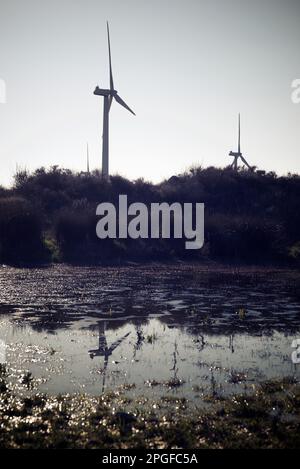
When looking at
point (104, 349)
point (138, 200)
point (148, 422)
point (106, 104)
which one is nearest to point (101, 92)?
point (106, 104)

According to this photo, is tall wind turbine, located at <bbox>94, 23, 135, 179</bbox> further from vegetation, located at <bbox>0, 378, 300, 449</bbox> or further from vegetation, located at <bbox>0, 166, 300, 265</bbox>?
vegetation, located at <bbox>0, 378, 300, 449</bbox>

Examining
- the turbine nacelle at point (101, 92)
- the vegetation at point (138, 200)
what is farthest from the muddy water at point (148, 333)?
the turbine nacelle at point (101, 92)

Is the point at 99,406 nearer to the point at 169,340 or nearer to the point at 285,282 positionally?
the point at 169,340

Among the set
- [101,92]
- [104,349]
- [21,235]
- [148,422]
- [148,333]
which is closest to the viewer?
[148,422]

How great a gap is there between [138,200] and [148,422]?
39.3 meters

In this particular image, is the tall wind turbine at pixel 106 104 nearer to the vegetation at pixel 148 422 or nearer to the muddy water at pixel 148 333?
the muddy water at pixel 148 333

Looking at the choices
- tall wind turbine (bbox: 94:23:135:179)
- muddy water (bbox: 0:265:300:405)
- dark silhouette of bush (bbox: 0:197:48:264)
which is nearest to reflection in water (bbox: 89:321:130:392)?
muddy water (bbox: 0:265:300:405)

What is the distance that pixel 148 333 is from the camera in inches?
579

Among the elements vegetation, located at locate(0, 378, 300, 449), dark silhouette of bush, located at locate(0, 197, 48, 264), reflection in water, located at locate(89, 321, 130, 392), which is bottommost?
reflection in water, located at locate(89, 321, 130, 392)

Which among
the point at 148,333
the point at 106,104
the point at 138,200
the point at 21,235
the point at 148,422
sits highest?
the point at 106,104

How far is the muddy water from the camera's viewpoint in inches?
398

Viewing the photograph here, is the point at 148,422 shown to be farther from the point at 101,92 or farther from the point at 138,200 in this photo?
the point at 101,92

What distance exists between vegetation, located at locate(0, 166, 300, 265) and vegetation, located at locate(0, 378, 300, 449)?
88.2 ft

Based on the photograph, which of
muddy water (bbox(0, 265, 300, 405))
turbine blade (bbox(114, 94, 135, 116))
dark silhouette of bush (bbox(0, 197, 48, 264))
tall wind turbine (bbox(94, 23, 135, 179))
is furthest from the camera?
turbine blade (bbox(114, 94, 135, 116))
